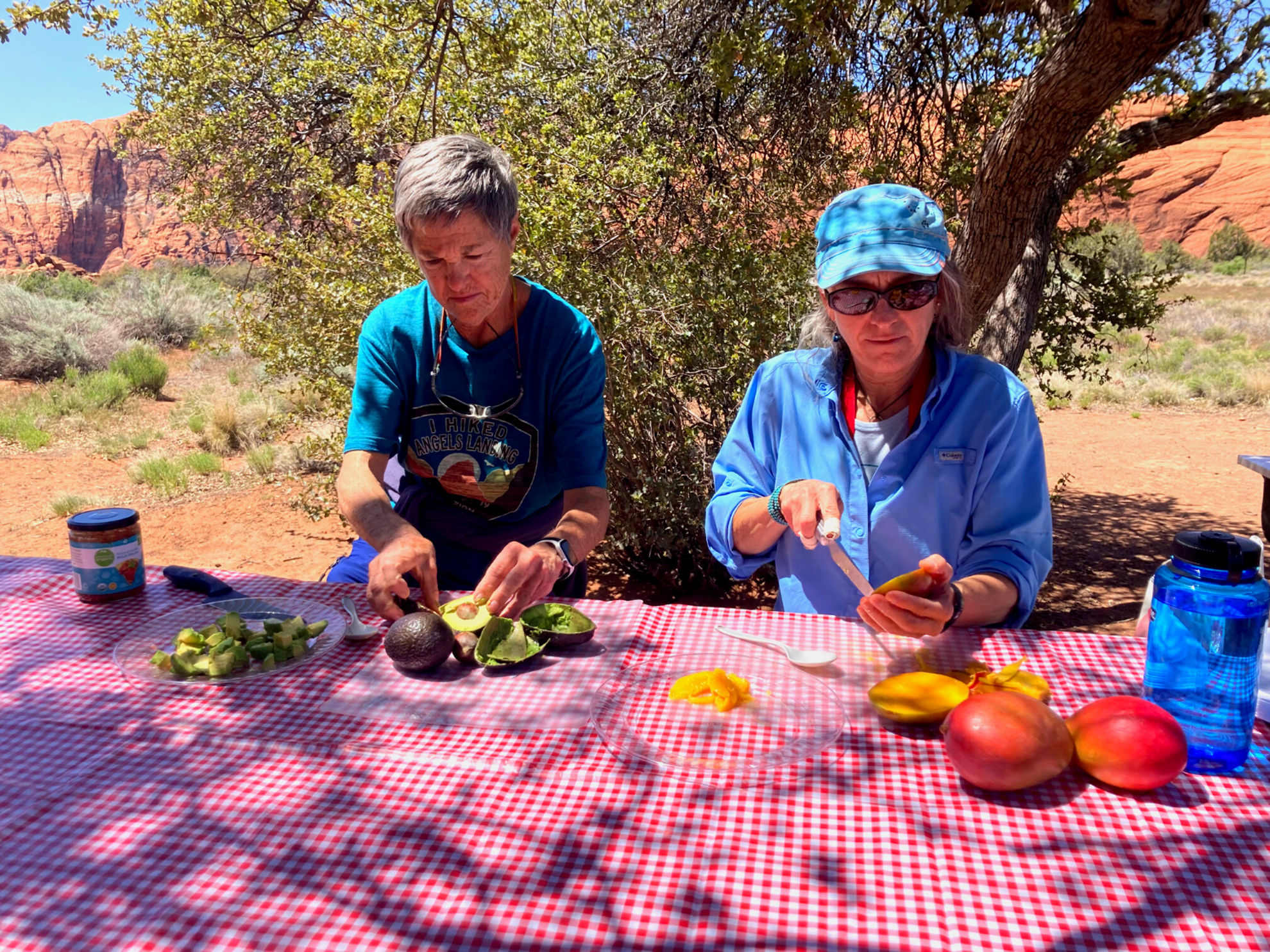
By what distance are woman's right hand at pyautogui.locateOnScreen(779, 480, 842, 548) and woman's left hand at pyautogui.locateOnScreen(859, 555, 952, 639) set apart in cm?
17

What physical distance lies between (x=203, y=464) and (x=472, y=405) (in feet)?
22.2

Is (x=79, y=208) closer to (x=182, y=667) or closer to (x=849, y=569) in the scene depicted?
(x=182, y=667)

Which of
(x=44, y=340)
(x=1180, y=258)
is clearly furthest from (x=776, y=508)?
(x=1180, y=258)

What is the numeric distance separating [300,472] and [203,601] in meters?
6.50

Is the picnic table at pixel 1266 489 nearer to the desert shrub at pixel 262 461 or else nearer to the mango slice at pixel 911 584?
the mango slice at pixel 911 584

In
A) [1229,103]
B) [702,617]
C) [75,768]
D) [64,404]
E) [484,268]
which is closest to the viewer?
[75,768]

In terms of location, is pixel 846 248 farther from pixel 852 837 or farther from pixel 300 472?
pixel 300 472

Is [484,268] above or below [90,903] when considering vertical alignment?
above

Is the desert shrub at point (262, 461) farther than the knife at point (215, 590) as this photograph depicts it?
Yes

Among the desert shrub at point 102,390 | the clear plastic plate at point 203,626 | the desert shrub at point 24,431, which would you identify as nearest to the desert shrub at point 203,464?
the desert shrub at point 24,431

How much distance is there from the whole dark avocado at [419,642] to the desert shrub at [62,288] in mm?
18457

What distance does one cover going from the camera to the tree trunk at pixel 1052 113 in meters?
3.02

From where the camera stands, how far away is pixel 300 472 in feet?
26.7

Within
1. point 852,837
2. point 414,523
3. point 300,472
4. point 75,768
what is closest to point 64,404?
point 300,472
